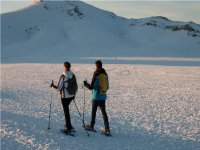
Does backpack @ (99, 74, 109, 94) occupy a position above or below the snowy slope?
below

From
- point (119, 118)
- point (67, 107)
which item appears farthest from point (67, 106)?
point (119, 118)

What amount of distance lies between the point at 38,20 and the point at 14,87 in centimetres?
7527

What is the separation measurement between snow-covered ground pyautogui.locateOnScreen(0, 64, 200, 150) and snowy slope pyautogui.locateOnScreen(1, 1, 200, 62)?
48.7 m

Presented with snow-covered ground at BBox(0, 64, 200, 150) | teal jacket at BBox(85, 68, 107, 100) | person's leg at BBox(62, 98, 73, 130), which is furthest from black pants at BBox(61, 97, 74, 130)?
teal jacket at BBox(85, 68, 107, 100)

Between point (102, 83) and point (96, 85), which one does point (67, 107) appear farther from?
point (102, 83)

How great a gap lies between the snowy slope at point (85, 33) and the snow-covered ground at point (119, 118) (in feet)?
160

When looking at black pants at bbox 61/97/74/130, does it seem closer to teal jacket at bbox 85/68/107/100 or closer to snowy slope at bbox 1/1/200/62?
teal jacket at bbox 85/68/107/100

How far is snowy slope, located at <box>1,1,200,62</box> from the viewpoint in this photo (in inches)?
3173

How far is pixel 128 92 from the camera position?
24719 mm

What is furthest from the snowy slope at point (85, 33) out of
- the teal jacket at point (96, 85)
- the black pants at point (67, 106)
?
the black pants at point (67, 106)

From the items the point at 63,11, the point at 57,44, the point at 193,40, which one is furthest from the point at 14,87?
the point at 63,11

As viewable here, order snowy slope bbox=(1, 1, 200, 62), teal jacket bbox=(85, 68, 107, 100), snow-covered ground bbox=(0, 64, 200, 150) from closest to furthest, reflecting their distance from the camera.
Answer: snow-covered ground bbox=(0, 64, 200, 150)
teal jacket bbox=(85, 68, 107, 100)
snowy slope bbox=(1, 1, 200, 62)

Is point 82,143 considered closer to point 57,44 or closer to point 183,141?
point 183,141

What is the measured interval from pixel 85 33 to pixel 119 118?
7600 cm
